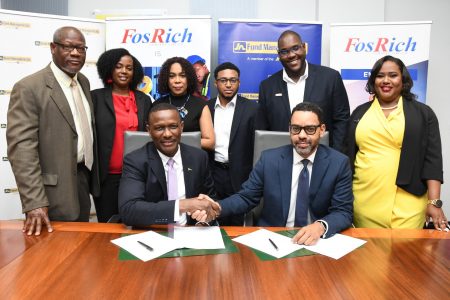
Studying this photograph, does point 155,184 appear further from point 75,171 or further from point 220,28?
point 220,28

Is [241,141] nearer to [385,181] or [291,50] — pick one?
[291,50]

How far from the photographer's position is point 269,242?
→ 162 centimetres

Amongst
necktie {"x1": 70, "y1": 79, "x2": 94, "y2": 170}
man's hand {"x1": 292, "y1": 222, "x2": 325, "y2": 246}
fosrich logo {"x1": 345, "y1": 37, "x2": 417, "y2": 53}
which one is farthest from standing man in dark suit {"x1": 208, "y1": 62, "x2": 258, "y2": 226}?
fosrich logo {"x1": 345, "y1": 37, "x2": 417, "y2": 53}

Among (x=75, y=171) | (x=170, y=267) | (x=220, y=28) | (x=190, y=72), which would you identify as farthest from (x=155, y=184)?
(x=220, y=28)

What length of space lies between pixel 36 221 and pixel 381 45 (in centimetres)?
375

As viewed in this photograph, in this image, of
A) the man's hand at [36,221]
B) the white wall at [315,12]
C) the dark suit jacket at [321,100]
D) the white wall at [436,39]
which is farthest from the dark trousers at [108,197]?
the white wall at [436,39]

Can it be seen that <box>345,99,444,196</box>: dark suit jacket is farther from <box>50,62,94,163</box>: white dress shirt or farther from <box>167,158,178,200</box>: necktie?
<box>50,62,94,163</box>: white dress shirt

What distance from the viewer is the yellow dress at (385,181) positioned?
7.45 ft

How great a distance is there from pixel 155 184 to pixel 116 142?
80 cm

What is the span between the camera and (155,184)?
2.04m

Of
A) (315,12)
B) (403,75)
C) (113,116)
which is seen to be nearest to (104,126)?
(113,116)

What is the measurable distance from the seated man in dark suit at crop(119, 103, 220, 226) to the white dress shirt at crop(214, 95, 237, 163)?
0.78 meters

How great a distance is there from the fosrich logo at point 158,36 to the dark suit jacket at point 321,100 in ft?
4.83

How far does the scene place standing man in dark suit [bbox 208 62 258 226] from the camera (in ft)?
9.82
